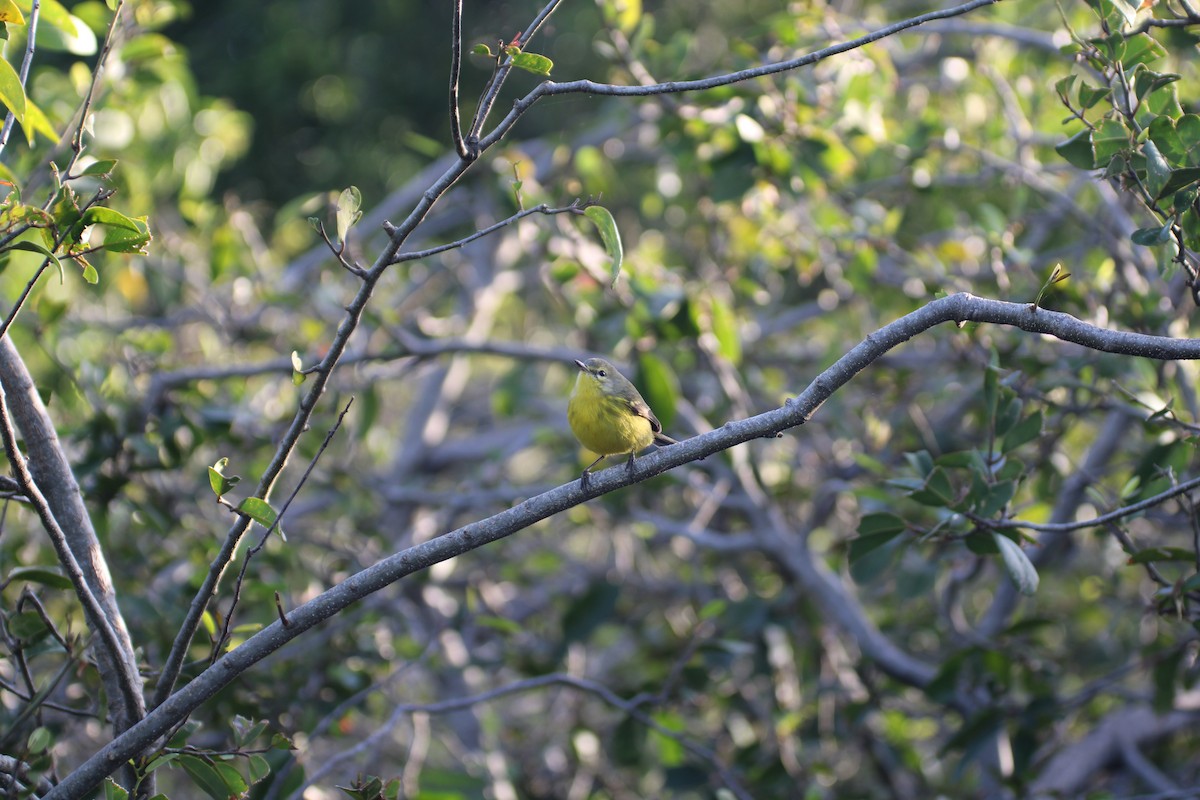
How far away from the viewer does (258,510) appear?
2178 millimetres

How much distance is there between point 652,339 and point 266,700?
247 centimetres

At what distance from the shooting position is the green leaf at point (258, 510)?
2.16 metres

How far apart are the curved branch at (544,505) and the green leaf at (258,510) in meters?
0.21

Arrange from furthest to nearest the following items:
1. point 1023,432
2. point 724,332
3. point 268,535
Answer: point 724,332 < point 1023,432 < point 268,535

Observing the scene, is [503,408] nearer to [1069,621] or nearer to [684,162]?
[684,162]

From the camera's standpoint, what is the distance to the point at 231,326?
582 cm

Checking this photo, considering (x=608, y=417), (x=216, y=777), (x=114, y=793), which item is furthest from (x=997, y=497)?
(x=114, y=793)

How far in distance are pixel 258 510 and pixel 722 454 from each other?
2.94m

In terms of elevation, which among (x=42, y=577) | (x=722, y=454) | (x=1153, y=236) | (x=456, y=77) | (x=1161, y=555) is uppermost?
(x=722, y=454)

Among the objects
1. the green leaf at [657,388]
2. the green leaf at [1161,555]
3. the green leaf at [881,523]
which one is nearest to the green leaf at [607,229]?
the green leaf at [881,523]

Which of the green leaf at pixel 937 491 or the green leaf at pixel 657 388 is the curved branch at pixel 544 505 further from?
the green leaf at pixel 657 388

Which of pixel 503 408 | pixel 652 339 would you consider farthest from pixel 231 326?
pixel 652 339

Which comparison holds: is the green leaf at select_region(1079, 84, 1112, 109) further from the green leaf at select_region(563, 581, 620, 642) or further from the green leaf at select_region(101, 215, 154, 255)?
the green leaf at select_region(563, 581, 620, 642)

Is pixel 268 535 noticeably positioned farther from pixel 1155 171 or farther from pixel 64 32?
pixel 1155 171
